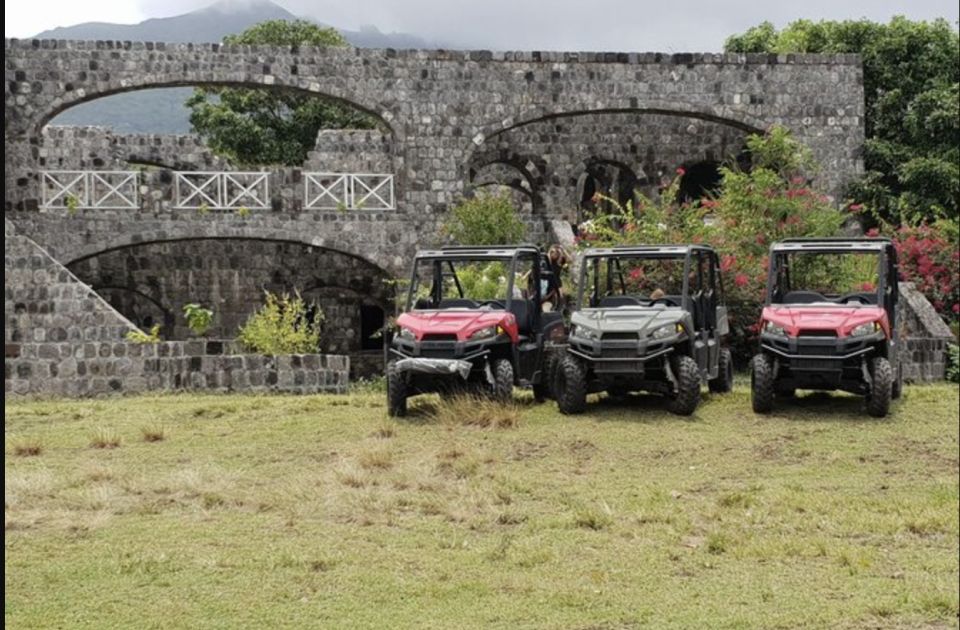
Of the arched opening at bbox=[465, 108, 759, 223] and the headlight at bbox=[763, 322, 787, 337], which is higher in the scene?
the arched opening at bbox=[465, 108, 759, 223]

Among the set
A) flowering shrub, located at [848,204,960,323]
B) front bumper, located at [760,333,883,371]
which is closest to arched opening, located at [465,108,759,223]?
flowering shrub, located at [848,204,960,323]

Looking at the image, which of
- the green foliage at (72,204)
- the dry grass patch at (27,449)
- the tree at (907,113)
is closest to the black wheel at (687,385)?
the dry grass patch at (27,449)

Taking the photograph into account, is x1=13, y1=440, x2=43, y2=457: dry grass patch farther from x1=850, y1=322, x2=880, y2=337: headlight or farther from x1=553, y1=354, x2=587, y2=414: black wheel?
x1=850, y1=322, x2=880, y2=337: headlight

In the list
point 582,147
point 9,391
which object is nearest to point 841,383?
point 9,391

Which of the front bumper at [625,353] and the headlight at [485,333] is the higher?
the headlight at [485,333]

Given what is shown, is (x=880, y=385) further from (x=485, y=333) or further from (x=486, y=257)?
(x=486, y=257)

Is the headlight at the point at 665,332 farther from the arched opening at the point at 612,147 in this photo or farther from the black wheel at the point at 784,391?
the arched opening at the point at 612,147

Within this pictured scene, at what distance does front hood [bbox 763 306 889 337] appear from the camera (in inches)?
431

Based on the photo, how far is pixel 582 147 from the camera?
2805 centimetres

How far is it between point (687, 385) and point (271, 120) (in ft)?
92.3

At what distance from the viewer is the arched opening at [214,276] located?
78.3 ft

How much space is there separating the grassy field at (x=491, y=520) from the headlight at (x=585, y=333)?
824 millimetres

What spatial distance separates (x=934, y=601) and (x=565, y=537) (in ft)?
7.44

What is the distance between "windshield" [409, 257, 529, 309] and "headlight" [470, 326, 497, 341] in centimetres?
74
